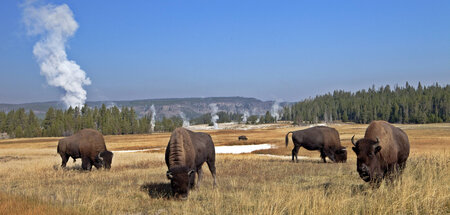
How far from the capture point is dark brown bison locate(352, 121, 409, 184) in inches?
400

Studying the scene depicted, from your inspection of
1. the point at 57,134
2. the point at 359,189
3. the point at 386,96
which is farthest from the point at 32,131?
the point at 386,96

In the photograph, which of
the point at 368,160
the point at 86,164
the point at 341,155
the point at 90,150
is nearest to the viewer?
the point at 368,160

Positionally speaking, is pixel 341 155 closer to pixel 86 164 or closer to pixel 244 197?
pixel 244 197

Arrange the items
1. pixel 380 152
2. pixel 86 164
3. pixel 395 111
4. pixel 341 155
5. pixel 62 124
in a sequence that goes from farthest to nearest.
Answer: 1. pixel 395 111
2. pixel 62 124
3. pixel 341 155
4. pixel 86 164
5. pixel 380 152

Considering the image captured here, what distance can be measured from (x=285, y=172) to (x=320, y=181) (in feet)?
10.5

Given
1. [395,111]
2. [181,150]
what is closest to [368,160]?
[181,150]

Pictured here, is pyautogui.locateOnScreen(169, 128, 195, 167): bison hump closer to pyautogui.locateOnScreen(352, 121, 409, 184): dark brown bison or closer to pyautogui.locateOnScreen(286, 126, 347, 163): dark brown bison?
pyautogui.locateOnScreen(352, 121, 409, 184): dark brown bison

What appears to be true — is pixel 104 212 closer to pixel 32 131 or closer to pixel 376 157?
pixel 376 157

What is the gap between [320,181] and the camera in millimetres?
14055

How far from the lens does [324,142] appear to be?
2444cm

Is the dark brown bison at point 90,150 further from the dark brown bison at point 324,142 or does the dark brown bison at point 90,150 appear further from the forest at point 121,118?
the forest at point 121,118

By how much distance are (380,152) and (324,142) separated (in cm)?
1369

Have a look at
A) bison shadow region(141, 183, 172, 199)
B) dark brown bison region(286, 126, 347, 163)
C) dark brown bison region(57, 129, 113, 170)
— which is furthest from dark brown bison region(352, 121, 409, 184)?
dark brown bison region(57, 129, 113, 170)

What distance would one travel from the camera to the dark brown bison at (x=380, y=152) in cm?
1017
